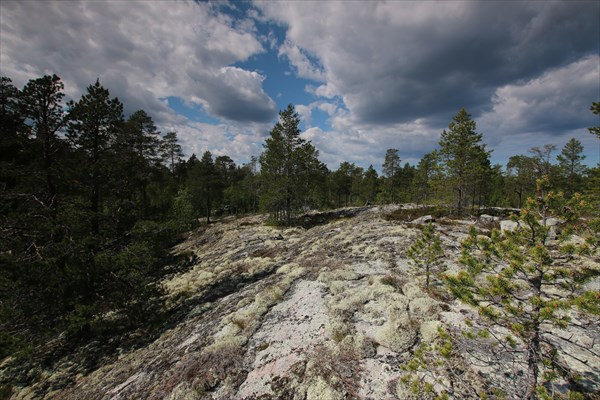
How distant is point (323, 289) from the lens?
9.13 m

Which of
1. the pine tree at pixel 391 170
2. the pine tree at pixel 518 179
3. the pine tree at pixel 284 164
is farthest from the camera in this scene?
the pine tree at pixel 391 170

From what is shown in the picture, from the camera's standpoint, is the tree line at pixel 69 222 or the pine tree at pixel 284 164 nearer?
the tree line at pixel 69 222

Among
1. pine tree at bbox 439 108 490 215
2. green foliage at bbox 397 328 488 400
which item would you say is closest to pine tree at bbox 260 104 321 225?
pine tree at bbox 439 108 490 215

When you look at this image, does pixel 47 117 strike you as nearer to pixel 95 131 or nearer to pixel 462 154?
pixel 95 131

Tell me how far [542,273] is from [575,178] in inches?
2201

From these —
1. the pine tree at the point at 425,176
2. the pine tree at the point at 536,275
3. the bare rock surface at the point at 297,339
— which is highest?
the pine tree at the point at 425,176

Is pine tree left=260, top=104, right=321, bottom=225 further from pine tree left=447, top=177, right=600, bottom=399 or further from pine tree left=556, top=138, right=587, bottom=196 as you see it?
pine tree left=556, top=138, right=587, bottom=196

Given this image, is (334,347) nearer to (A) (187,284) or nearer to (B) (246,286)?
(B) (246,286)

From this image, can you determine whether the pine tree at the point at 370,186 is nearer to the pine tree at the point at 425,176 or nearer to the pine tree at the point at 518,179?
A: the pine tree at the point at 425,176

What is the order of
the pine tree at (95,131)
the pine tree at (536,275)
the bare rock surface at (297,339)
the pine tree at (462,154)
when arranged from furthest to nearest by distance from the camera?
1. the pine tree at (462,154)
2. the pine tree at (95,131)
3. the bare rock surface at (297,339)
4. the pine tree at (536,275)

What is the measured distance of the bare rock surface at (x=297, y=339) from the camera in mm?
5406

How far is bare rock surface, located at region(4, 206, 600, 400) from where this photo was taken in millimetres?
5406

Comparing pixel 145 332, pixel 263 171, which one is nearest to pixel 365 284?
pixel 145 332

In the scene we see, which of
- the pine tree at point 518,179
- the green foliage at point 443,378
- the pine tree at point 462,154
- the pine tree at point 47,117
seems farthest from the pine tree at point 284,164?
the pine tree at point 518,179
